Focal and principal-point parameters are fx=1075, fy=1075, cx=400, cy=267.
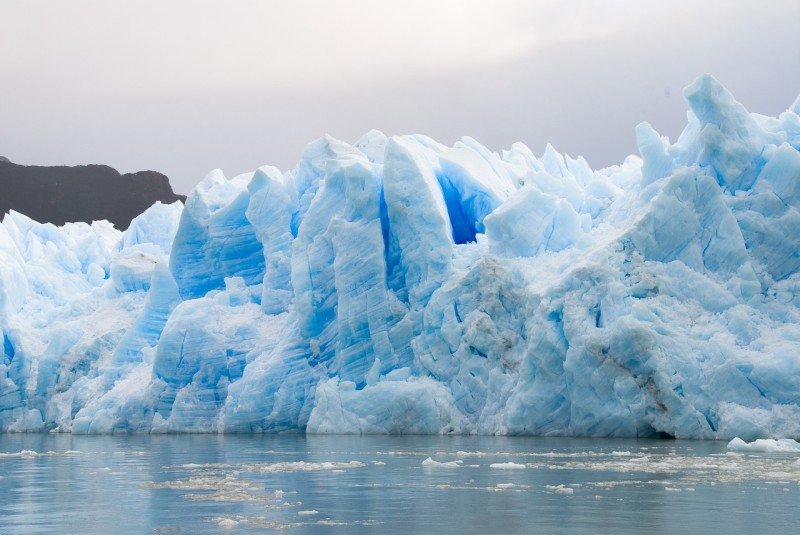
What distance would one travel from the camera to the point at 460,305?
2391 centimetres

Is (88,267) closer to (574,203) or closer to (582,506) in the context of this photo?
(574,203)

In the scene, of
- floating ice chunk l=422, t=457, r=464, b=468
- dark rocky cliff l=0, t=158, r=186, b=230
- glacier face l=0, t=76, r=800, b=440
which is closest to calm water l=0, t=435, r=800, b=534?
floating ice chunk l=422, t=457, r=464, b=468

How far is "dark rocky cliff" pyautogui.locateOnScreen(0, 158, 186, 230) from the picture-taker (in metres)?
83.1

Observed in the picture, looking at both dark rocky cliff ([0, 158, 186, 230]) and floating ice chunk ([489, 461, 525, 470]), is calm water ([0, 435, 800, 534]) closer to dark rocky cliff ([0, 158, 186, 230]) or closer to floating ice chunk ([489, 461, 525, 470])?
floating ice chunk ([489, 461, 525, 470])

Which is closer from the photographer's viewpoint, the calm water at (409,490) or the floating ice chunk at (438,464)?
the calm water at (409,490)

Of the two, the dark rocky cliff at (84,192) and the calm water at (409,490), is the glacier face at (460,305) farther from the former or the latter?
the dark rocky cliff at (84,192)

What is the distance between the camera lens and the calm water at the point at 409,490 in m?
8.48

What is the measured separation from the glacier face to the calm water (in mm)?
2719

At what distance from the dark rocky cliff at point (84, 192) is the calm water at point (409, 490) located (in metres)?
67.2

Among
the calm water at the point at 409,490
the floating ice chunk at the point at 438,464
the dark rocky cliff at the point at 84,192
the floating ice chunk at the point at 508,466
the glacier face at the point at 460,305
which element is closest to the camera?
the calm water at the point at 409,490

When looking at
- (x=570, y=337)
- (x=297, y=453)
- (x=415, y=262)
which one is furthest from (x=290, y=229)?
(x=297, y=453)

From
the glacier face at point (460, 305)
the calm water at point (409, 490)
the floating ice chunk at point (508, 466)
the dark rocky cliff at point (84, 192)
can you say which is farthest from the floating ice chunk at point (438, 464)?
the dark rocky cliff at point (84, 192)

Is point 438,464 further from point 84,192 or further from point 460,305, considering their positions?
point 84,192

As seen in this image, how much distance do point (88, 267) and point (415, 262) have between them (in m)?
17.6
